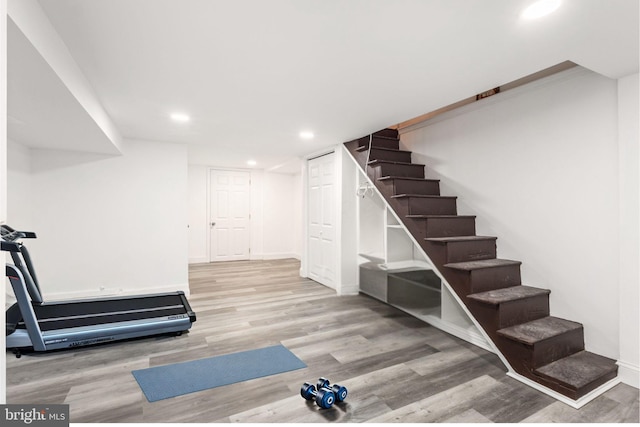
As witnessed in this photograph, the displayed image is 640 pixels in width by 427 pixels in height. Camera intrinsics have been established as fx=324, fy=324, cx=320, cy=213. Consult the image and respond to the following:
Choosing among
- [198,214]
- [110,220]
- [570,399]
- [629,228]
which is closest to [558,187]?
[629,228]

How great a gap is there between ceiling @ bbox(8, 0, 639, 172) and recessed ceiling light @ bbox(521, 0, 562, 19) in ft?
0.14

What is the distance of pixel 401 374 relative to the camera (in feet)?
8.23

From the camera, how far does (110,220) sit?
460cm

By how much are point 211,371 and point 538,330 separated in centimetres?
260

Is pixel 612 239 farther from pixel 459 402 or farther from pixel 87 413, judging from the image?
pixel 87 413

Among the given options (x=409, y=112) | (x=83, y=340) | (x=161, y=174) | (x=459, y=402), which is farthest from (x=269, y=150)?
(x=459, y=402)

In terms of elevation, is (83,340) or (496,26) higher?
(496,26)

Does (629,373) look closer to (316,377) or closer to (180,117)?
(316,377)

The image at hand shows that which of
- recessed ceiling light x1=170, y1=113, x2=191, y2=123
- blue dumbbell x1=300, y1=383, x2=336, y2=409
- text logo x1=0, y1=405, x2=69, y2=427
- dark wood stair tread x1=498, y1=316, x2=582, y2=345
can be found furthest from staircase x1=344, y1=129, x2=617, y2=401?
text logo x1=0, y1=405, x2=69, y2=427

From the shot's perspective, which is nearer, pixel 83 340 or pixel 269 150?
pixel 83 340

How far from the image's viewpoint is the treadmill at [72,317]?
2711mm

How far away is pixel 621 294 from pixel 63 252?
Result: 19.9ft

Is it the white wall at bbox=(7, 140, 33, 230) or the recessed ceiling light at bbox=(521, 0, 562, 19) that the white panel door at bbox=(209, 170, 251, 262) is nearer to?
the white wall at bbox=(7, 140, 33, 230)

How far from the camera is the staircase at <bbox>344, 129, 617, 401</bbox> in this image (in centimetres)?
235
